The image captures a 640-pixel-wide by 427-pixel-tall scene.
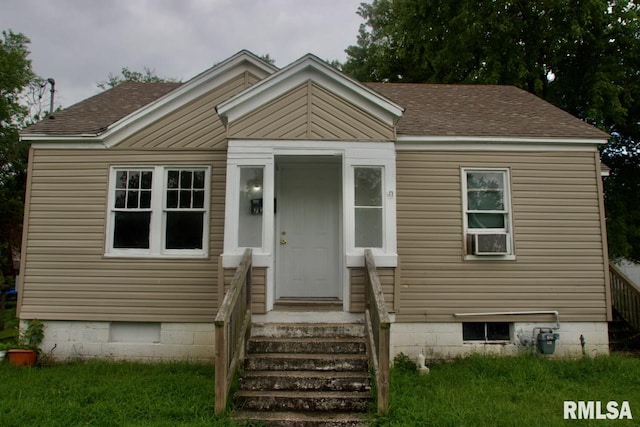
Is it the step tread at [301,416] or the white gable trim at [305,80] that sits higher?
the white gable trim at [305,80]

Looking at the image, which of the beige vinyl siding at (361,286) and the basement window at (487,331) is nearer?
the beige vinyl siding at (361,286)

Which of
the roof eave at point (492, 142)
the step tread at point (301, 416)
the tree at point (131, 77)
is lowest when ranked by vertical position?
the step tread at point (301, 416)

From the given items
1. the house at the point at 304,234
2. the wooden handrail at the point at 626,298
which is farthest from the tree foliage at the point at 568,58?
the house at the point at 304,234

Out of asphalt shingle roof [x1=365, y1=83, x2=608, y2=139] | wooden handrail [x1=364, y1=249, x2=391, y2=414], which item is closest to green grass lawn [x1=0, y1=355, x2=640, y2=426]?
wooden handrail [x1=364, y1=249, x2=391, y2=414]

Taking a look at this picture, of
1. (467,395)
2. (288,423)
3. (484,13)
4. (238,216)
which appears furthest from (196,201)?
(484,13)

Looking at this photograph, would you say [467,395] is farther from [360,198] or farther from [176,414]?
[176,414]

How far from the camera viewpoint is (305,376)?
180 inches

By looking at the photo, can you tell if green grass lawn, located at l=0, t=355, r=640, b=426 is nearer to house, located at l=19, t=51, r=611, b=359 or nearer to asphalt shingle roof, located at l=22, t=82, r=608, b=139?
house, located at l=19, t=51, r=611, b=359

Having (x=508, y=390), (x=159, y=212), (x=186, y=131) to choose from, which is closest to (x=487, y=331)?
(x=508, y=390)

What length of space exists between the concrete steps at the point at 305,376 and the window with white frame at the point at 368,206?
128 cm

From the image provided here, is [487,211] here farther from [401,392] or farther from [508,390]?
[401,392]

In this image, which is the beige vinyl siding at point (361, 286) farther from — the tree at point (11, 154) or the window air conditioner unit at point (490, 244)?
the tree at point (11, 154)

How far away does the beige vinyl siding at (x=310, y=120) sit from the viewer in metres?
5.86

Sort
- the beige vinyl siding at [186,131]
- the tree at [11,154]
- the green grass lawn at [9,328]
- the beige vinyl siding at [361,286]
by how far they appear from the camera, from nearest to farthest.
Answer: the beige vinyl siding at [361,286]
the beige vinyl siding at [186,131]
the green grass lawn at [9,328]
the tree at [11,154]
